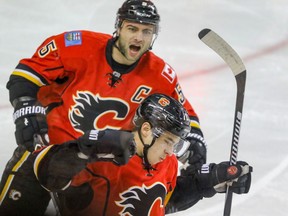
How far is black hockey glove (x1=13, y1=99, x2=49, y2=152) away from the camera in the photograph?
11.8 ft

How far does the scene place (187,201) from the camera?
3795 mm

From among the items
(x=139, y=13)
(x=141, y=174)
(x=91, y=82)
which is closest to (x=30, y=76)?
(x=91, y=82)

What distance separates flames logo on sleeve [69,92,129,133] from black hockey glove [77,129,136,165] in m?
0.90

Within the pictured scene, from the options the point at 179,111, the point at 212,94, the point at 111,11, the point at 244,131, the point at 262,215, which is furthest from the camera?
the point at 111,11

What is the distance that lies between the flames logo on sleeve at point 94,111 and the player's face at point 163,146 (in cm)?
58

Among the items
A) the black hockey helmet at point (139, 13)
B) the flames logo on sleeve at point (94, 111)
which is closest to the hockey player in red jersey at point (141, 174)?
the flames logo on sleeve at point (94, 111)

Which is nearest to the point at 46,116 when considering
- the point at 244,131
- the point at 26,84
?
the point at 26,84

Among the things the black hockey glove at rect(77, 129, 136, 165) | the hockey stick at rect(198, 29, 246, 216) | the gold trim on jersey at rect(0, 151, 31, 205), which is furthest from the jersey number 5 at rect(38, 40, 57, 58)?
the black hockey glove at rect(77, 129, 136, 165)

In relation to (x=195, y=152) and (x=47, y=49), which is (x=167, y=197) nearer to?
(x=195, y=152)

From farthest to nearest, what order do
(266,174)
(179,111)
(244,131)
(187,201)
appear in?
(244,131) < (266,174) < (187,201) < (179,111)

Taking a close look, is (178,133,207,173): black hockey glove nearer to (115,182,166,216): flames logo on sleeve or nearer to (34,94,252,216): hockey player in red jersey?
(34,94,252,216): hockey player in red jersey

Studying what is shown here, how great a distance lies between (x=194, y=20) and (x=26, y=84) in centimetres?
292

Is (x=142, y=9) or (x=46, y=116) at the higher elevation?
(x=142, y=9)

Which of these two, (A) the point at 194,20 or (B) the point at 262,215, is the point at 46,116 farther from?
(A) the point at 194,20
